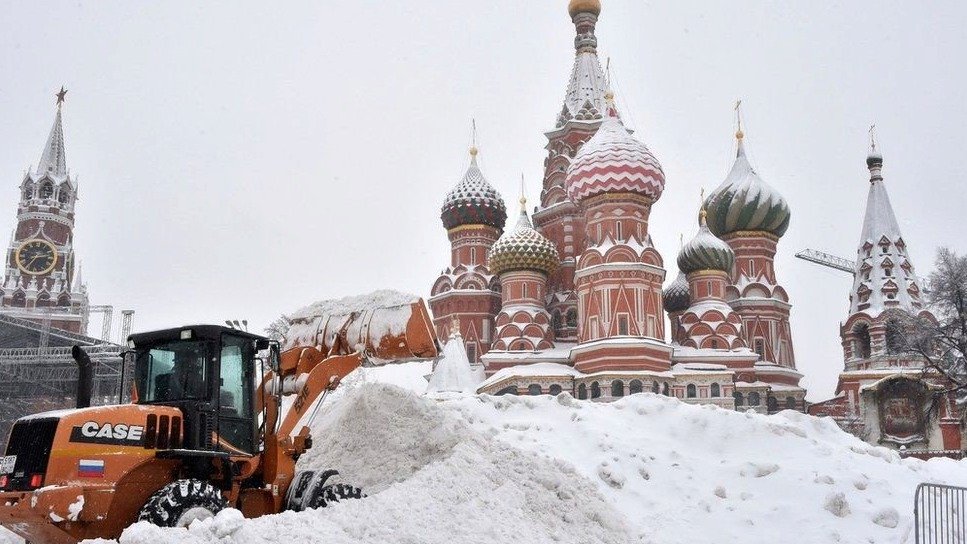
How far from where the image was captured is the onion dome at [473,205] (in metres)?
41.8

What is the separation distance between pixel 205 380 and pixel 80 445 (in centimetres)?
115

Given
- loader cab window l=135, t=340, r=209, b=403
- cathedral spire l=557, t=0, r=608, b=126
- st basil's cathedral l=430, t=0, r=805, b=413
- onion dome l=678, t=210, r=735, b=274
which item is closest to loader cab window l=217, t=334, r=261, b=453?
loader cab window l=135, t=340, r=209, b=403

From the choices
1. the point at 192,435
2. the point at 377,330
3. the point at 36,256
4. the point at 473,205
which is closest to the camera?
the point at 192,435

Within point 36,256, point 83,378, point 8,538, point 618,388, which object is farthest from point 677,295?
point 36,256

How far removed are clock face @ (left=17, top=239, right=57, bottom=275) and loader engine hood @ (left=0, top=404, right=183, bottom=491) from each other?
187 ft

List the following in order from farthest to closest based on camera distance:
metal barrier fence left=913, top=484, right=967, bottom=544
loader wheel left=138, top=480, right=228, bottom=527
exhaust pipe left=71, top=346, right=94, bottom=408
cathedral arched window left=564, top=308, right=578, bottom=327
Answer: cathedral arched window left=564, top=308, right=578, bottom=327 < metal barrier fence left=913, top=484, right=967, bottom=544 < exhaust pipe left=71, top=346, right=94, bottom=408 < loader wheel left=138, top=480, right=228, bottom=527

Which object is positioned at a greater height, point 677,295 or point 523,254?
point 523,254

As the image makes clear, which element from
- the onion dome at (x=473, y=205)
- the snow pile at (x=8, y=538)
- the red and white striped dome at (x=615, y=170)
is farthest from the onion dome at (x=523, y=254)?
the snow pile at (x=8, y=538)

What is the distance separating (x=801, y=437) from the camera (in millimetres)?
13141

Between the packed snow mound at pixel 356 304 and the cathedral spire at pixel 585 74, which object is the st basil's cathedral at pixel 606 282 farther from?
the packed snow mound at pixel 356 304

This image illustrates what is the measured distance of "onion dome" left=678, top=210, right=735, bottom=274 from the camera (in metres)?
37.7

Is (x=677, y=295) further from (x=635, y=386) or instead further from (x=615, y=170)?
(x=635, y=386)

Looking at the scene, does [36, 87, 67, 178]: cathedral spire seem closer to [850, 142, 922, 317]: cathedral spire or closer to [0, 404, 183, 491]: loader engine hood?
[850, 142, 922, 317]: cathedral spire

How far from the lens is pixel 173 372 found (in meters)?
7.74
